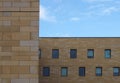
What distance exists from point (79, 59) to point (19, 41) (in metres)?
42.6

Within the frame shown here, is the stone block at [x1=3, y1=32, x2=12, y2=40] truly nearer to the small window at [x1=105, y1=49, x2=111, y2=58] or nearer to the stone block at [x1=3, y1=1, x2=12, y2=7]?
the stone block at [x1=3, y1=1, x2=12, y2=7]

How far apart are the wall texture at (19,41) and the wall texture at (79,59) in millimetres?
42005

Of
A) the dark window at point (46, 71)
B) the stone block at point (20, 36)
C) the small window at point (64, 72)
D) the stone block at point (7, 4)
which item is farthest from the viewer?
the dark window at point (46, 71)

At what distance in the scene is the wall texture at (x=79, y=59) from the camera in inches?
2191

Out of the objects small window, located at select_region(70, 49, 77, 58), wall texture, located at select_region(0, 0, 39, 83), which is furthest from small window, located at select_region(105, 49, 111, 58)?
wall texture, located at select_region(0, 0, 39, 83)

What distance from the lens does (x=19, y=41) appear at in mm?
13422

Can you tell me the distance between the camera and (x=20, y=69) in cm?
1330

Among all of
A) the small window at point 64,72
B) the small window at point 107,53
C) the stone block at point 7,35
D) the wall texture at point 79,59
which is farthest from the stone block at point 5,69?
the small window at point 107,53

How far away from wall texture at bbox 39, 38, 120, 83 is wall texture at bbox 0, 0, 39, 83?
138ft

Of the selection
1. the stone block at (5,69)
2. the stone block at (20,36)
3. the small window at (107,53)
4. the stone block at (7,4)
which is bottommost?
the stone block at (5,69)

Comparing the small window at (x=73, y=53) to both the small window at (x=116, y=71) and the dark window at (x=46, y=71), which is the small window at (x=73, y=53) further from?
the small window at (x=116, y=71)

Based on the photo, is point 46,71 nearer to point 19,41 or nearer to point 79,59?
point 79,59

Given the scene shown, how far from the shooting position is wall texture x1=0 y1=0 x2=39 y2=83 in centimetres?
1326

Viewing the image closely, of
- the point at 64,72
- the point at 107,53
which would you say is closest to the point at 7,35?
the point at 64,72
